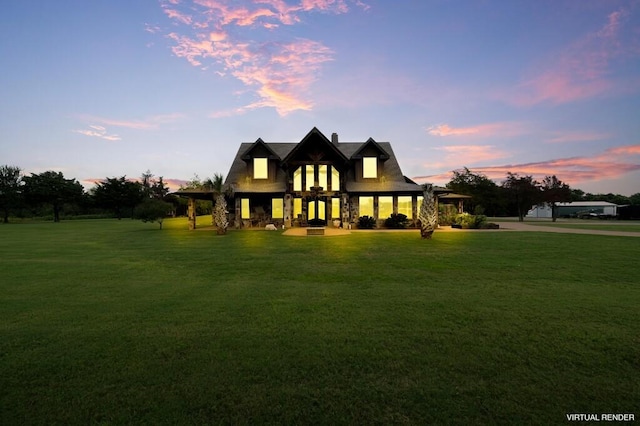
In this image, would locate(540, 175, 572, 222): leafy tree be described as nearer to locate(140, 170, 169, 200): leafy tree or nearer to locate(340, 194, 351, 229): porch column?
locate(340, 194, 351, 229): porch column

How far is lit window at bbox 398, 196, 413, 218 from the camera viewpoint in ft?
92.7

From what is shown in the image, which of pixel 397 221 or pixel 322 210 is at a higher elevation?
pixel 322 210

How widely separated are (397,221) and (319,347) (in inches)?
948

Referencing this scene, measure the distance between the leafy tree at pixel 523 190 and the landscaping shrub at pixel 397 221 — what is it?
21.5 meters

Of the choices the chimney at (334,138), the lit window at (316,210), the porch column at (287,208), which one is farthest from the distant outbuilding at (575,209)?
the porch column at (287,208)

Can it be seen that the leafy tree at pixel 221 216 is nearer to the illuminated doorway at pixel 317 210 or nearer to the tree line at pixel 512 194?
the illuminated doorway at pixel 317 210

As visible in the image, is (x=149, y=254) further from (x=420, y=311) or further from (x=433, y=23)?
(x=433, y=23)

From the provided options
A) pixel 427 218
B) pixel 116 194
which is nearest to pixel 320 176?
pixel 427 218

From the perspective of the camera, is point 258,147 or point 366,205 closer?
point 366,205

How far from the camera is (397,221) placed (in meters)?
27.2

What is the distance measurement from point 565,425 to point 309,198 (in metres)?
26.0

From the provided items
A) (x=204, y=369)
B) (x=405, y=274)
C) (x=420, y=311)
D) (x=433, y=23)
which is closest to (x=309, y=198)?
(x=433, y=23)

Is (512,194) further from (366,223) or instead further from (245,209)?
(245,209)

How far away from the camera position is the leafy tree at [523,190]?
38500mm
